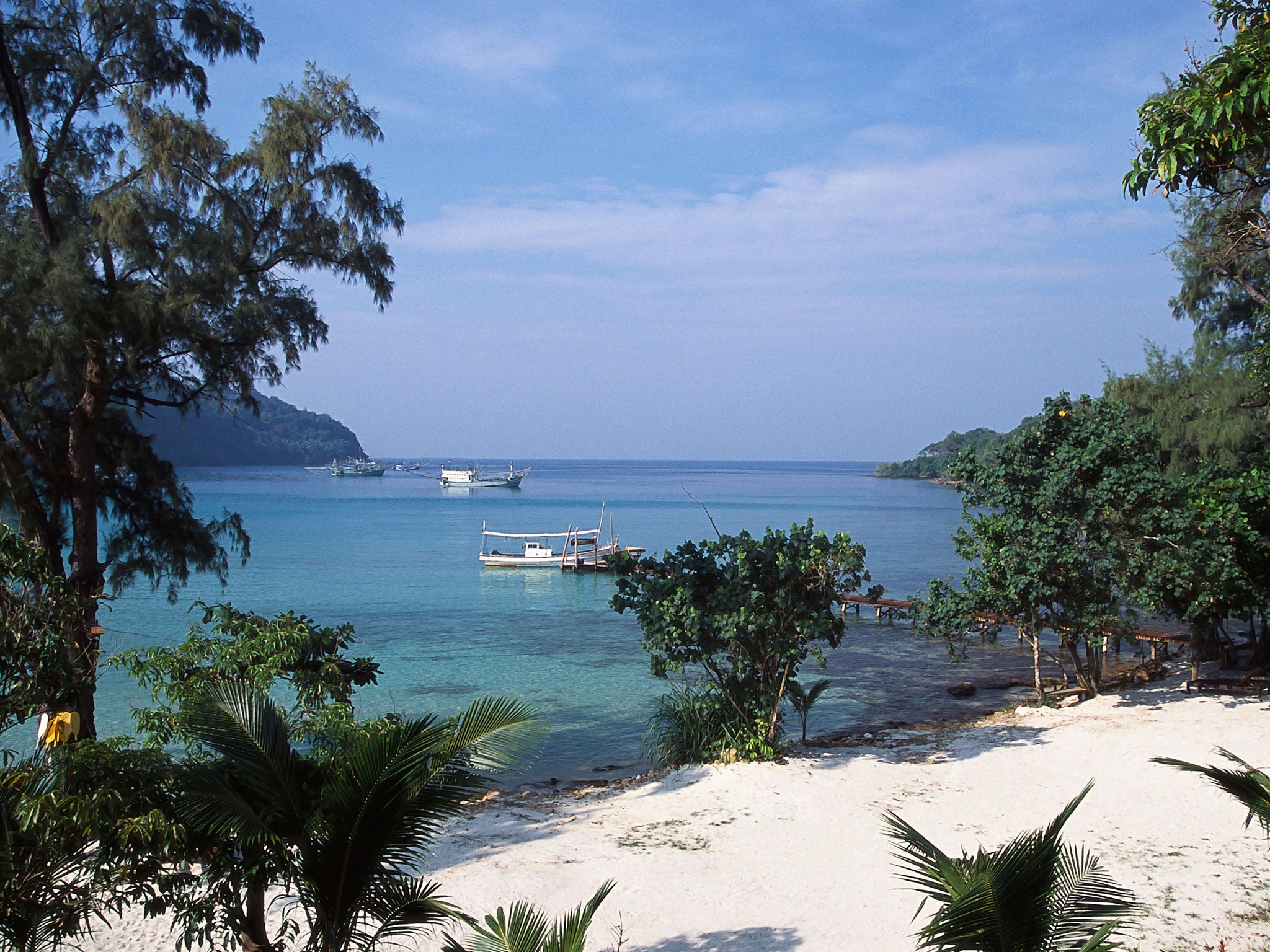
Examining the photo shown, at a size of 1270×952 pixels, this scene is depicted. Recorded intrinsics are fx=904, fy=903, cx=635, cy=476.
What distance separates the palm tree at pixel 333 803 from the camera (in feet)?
13.3

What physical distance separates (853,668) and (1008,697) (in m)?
4.14

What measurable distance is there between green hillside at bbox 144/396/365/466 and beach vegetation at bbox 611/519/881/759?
96444 mm

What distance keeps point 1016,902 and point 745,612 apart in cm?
668

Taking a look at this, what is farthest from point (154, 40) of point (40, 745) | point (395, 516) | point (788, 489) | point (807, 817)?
point (788, 489)

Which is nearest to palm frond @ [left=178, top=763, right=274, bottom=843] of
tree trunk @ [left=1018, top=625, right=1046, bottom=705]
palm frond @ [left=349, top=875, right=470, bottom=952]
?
palm frond @ [left=349, top=875, right=470, bottom=952]

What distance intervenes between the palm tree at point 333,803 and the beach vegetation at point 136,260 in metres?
6.86

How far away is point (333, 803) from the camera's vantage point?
13.1 feet

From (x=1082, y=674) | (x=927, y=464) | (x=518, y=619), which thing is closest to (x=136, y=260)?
(x=1082, y=674)

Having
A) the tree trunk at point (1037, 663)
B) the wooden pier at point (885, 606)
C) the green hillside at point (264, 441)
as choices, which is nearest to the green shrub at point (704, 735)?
the tree trunk at point (1037, 663)

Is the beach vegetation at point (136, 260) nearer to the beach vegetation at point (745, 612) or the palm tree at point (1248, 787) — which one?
the beach vegetation at point (745, 612)

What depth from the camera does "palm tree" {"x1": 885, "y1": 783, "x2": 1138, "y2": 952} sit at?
375cm

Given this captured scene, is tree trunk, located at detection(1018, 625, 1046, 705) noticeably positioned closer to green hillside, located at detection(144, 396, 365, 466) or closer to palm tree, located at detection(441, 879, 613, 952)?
palm tree, located at detection(441, 879, 613, 952)

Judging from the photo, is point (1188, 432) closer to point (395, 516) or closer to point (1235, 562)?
point (1235, 562)

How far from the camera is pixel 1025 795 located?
30.9 feet
